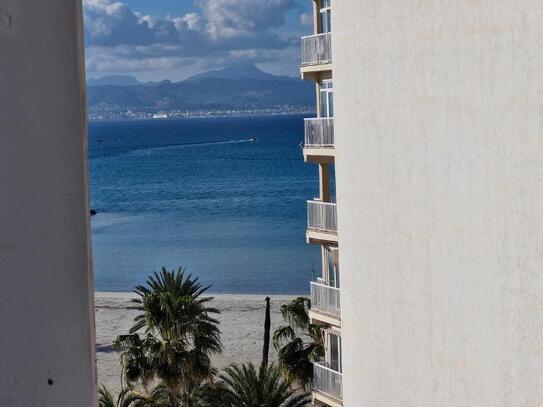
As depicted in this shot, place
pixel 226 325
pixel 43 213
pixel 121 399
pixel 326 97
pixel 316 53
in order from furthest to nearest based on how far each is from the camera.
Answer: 1. pixel 226 325
2. pixel 326 97
3. pixel 316 53
4. pixel 121 399
5. pixel 43 213

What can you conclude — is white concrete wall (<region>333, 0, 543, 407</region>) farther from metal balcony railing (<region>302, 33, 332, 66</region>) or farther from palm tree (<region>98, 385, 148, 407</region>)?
metal balcony railing (<region>302, 33, 332, 66</region>)

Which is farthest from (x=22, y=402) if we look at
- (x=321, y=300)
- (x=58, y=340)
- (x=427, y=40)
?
(x=321, y=300)

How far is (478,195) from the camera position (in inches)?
233

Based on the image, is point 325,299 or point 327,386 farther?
point 325,299

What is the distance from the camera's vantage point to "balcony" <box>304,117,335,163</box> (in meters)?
20.9

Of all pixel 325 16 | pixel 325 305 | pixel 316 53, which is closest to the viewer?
pixel 316 53

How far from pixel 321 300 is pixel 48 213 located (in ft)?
59.4

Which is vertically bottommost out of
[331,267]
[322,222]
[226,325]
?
[226,325]

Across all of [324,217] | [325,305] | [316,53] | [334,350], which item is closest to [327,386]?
[334,350]

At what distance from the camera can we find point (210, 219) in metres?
108

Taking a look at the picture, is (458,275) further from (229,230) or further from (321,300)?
(229,230)

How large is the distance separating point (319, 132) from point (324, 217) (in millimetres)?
1992

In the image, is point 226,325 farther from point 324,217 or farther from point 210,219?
point 210,219

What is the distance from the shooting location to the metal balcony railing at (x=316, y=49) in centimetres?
2131
